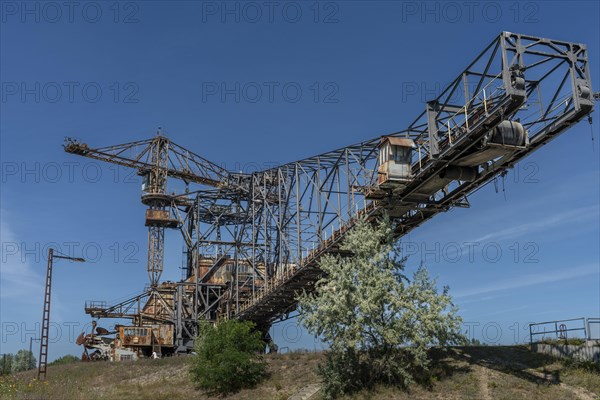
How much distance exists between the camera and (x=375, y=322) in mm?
32438

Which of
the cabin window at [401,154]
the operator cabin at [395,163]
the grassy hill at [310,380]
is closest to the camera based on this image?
the grassy hill at [310,380]

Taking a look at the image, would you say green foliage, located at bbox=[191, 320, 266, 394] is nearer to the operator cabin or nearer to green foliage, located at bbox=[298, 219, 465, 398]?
green foliage, located at bbox=[298, 219, 465, 398]

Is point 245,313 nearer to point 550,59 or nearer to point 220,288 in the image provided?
point 220,288

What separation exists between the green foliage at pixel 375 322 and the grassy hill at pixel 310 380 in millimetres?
1406

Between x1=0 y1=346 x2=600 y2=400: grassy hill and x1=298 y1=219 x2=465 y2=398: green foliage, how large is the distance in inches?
55.4

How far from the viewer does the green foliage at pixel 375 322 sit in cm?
3166

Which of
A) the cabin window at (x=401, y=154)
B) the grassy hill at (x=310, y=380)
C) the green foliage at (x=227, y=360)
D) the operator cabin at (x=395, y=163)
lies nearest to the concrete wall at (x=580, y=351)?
the grassy hill at (x=310, y=380)

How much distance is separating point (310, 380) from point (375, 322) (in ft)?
21.6

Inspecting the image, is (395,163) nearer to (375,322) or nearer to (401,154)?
(401,154)

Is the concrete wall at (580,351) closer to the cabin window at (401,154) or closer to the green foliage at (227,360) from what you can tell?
the cabin window at (401,154)

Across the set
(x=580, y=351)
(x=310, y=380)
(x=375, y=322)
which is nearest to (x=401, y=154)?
(x=375, y=322)

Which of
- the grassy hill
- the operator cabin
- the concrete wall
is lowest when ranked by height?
the grassy hill

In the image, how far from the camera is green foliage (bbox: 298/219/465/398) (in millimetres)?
31656

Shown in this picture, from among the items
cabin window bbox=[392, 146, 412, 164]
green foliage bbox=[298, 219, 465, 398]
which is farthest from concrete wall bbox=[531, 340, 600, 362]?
cabin window bbox=[392, 146, 412, 164]
